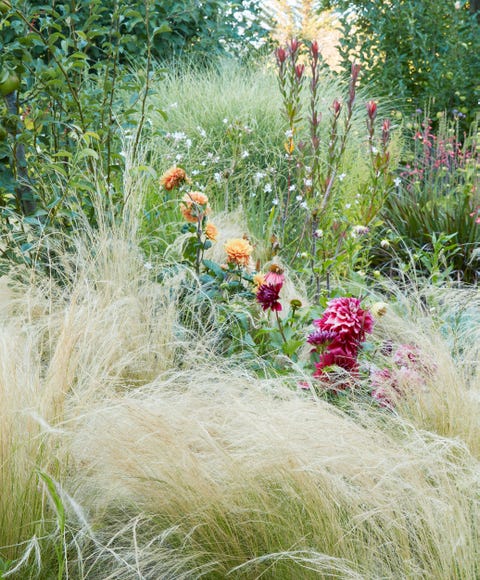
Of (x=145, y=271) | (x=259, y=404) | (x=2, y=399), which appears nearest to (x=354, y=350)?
(x=259, y=404)

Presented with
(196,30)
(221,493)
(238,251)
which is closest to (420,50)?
(196,30)

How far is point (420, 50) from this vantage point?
8.01 metres

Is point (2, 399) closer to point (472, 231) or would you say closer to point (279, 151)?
point (472, 231)

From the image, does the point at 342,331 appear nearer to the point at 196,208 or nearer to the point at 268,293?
the point at 268,293

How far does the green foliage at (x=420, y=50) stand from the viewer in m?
7.68

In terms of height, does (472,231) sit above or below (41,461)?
below

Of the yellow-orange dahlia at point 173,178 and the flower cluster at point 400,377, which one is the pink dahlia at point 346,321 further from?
the yellow-orange dahlia at point 173,178

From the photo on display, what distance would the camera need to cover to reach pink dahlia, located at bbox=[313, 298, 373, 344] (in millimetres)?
2268

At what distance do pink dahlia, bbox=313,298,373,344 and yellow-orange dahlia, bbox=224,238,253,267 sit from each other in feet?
2.28

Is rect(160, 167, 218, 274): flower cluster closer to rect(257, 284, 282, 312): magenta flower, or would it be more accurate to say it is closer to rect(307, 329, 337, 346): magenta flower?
rect(257, 284, 282, 312): magenta flower

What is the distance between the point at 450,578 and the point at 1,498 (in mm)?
964

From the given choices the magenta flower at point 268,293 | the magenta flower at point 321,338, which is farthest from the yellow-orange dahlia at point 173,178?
the magenta flower at point 321,338

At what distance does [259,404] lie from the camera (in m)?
1.95

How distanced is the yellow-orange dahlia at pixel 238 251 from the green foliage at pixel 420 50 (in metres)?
5.32
